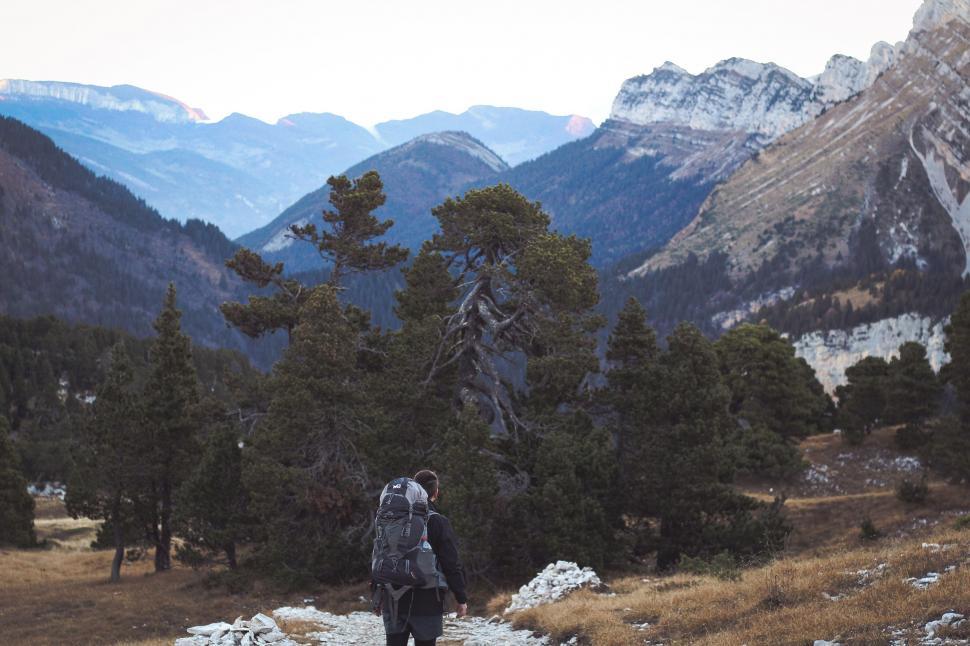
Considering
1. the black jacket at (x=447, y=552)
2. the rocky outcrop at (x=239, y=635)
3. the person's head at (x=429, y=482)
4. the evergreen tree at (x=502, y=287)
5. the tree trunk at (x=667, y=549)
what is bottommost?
the tree trunk at (x=667, y=549)

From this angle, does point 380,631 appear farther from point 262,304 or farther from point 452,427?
point 262,304

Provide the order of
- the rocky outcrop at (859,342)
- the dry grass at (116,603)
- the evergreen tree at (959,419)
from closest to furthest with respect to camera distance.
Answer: the dry grass at (116,603), the evergreen tree at (959,419), the rocky outcrop at (859,342)

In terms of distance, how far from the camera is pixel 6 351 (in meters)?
118

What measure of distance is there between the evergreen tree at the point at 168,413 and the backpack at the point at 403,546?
33.7 metres

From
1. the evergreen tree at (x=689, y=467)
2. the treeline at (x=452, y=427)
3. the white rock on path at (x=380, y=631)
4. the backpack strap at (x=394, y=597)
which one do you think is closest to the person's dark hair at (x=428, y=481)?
the backpack strap at (x=394, y=597)

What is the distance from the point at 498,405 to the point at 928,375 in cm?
3592

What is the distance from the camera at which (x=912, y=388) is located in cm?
5500

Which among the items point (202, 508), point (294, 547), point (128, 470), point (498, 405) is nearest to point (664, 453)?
point (498, 405)

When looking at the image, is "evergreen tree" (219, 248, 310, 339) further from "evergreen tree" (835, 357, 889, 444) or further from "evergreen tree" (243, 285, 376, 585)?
"evergreen tree" (835, 357, 889, 444)

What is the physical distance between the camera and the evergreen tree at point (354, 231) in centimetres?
3931

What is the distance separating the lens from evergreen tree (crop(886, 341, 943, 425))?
54781mm

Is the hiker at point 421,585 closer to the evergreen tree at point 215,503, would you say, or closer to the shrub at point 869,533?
the evergreen tree at point 215,503

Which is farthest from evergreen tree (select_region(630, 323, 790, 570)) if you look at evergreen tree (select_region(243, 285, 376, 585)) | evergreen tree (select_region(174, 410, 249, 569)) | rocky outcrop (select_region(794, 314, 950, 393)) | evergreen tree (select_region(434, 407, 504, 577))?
rocky outcrop (select_region(794, 314, 950, 393))

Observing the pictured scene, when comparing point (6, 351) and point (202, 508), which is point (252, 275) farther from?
point (6, 351)
